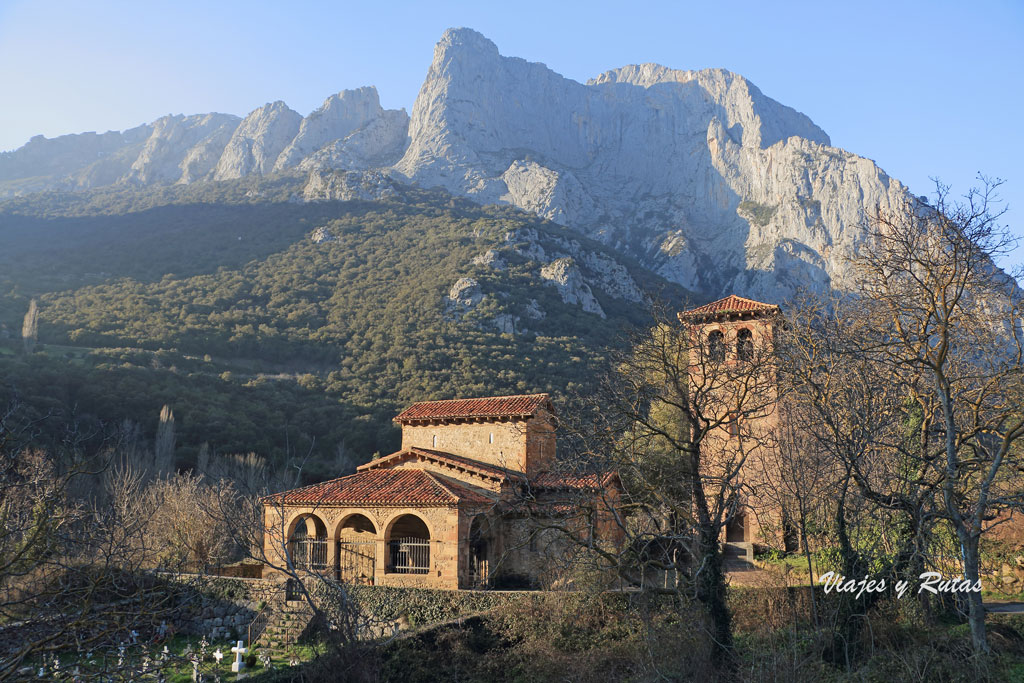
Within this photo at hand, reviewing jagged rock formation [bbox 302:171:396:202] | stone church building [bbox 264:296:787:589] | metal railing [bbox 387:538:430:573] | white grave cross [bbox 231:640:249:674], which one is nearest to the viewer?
white grave cross [bbox 231:640:249:674]

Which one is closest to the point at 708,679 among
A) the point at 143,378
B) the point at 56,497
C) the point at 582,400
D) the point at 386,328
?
the point at 582,400

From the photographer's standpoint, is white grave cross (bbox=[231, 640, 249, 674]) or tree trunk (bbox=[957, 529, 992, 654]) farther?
white grave cross (bbox=[231, 640, 249, 674])

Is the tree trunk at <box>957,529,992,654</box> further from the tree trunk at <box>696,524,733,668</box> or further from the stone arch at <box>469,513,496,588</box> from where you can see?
the stone arch at <box>469,513,496,588</box>

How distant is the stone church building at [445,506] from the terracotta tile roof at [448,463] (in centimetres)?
4

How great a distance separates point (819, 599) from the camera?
55.7 feet

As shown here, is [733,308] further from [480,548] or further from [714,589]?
[714,589]

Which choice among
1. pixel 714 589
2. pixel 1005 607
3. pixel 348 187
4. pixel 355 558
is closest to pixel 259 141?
pixel 348 187

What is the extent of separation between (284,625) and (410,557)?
3997 mm

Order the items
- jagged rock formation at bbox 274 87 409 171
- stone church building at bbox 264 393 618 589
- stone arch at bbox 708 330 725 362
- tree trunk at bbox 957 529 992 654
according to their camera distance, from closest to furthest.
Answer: tree trunk at bbox 957 529 992 654, stone arch at bbox 708 330 725 362, stone church building at bbox 264 393 618 589, jagged rock formation at bbox 274 87 409 171

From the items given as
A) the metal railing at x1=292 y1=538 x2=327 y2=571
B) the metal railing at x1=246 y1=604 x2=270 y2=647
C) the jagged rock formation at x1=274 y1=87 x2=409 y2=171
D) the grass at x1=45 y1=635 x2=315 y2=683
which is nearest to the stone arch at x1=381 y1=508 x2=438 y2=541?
the metal railing at x1=292 y1=538 x2=327 y2=571

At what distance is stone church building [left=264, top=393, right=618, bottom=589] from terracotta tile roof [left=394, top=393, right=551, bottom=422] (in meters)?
0.04

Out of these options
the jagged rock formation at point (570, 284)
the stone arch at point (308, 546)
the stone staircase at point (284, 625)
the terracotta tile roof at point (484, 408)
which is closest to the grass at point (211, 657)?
the stone staircase at point (284, 625)

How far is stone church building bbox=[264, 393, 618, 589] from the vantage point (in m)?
21.4

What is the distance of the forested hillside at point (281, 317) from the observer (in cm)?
4838
